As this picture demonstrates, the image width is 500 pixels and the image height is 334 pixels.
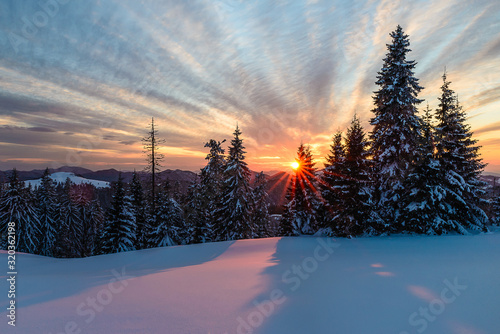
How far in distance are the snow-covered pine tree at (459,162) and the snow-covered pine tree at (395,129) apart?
8.61ft

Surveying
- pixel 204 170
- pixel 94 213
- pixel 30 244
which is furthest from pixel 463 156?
pixel 94 213

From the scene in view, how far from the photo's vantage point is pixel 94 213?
1570 inches

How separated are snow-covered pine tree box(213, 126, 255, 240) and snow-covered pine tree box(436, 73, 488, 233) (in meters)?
17.0

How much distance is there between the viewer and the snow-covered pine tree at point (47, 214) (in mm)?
32000

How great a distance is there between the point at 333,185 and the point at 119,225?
21530 mm

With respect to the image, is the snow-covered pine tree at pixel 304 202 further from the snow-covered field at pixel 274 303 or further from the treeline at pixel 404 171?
the snow-covered field at pixel 274 303

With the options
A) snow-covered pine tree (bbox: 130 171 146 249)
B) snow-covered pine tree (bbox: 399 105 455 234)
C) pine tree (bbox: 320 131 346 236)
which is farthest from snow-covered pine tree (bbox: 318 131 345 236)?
snow-covered pine tree (bbox: 130 171 146 249)

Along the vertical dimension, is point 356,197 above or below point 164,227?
above

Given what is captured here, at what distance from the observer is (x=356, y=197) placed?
1605cm

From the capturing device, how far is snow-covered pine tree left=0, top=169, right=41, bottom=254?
2592cm

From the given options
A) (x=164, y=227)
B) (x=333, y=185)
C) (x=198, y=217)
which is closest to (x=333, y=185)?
(x=333, y=185)

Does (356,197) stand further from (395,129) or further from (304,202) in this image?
(304,202)

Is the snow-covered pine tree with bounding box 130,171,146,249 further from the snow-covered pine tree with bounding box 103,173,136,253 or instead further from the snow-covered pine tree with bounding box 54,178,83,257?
the snow-covered pine tree with bounding box 54,178,83,257

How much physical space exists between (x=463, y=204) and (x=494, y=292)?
614 inches
